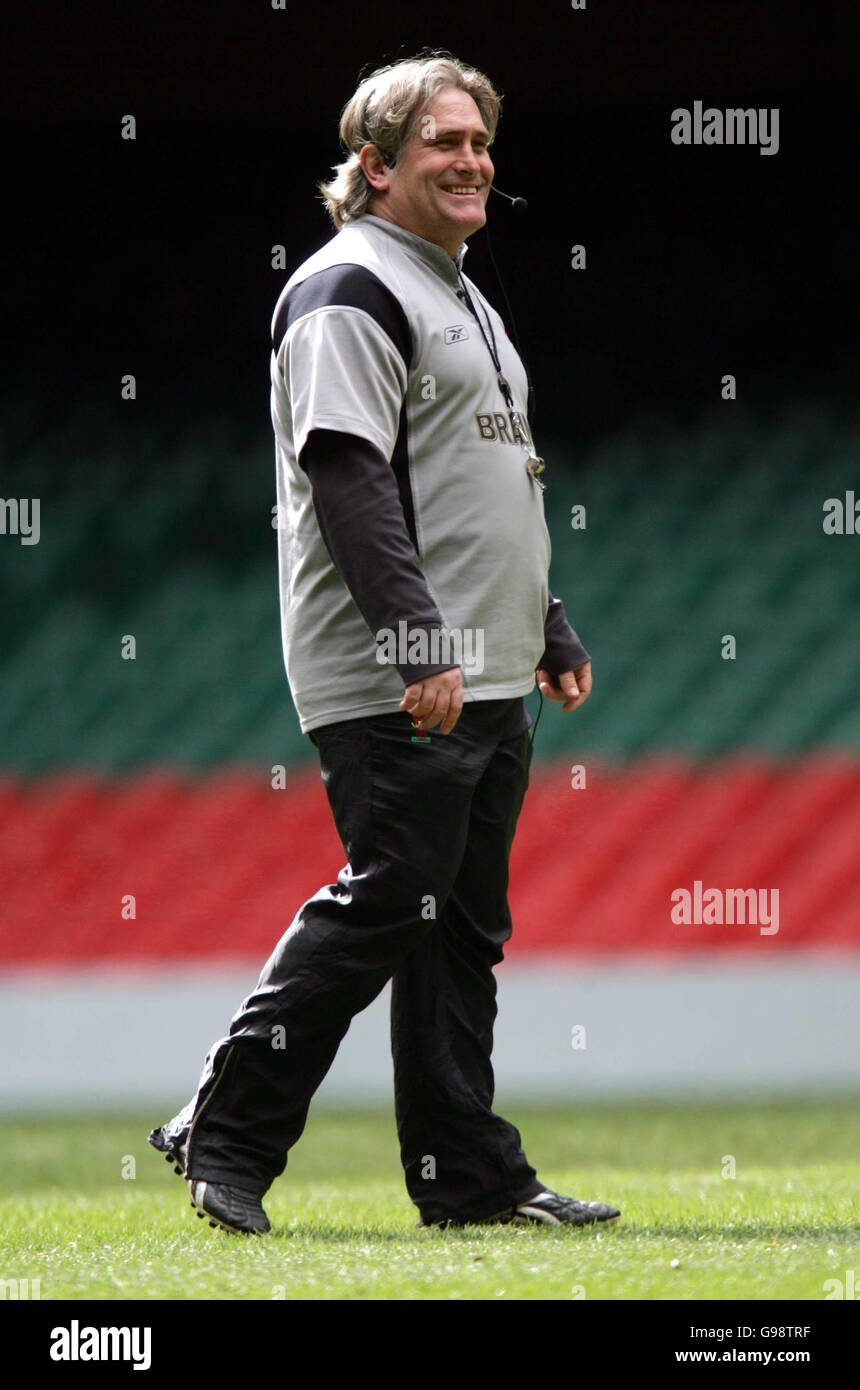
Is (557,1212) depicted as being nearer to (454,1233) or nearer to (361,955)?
(454,1233)

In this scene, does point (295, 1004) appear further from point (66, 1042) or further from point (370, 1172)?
point (66, 1042)

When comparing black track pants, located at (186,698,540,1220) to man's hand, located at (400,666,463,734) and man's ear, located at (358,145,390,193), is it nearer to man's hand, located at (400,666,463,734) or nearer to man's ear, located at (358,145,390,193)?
man's hand, located at (400,666,463,734)

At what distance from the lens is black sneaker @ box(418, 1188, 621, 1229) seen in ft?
7.14

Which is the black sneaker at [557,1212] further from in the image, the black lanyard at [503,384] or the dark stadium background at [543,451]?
the dark stadium background at [543,451]

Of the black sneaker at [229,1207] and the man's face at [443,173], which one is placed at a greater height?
the man's face at [443,173]

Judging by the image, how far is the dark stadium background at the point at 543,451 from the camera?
17.9 ft

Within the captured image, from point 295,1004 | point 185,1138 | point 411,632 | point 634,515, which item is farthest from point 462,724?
point 634,515

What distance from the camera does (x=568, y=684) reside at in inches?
93.6

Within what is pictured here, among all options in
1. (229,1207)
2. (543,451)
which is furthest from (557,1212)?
(543,451)

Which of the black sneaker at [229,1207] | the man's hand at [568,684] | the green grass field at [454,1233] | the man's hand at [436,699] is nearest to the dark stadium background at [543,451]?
the green grass field at [454,1233]

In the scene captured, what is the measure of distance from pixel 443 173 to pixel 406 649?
0.61 m

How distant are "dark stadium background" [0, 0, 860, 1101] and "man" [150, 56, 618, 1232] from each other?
3.10 meters

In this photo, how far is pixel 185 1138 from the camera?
83.4 inches

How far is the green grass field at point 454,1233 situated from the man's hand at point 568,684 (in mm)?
655
